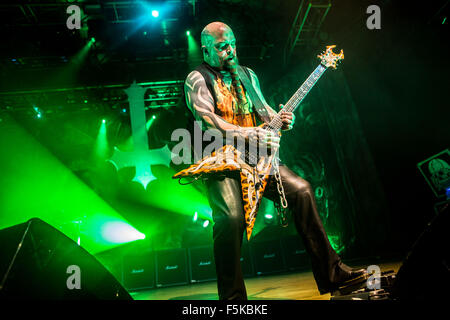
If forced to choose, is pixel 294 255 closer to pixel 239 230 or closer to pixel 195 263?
pixel 195 263

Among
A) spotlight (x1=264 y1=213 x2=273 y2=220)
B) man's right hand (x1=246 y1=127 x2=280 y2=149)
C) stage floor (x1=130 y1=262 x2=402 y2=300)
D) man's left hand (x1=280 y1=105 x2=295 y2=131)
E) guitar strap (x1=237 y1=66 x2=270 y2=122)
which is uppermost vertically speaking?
guitar strap (x1=237 y1=66 x2=270 y2=122)

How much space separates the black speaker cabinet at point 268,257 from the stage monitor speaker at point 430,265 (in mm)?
4969

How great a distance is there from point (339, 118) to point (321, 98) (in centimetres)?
67

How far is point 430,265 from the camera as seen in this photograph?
96cm

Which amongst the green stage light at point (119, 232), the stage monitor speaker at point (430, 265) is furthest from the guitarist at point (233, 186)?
the green stage light at point (119, 232)

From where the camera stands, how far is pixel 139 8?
6.01m

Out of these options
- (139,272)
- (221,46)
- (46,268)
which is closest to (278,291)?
(46,268)

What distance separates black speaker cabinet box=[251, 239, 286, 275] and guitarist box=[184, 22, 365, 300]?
4106 millimetres

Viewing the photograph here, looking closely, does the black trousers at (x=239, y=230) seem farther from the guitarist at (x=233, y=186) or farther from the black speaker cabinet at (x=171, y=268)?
the black speaker cabinet at (x=171, y=268)

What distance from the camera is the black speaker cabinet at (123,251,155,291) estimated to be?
567cm

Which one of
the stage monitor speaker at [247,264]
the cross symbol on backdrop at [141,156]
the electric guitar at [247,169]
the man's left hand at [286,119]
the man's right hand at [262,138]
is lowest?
the stage monitor speaker at [247,264]

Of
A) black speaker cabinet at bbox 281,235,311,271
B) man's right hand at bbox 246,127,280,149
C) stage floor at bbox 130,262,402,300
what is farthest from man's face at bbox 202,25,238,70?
black speaker cabinet at bbox 281,235,311,271

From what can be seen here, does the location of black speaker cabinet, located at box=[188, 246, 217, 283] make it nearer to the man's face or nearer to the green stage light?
the green stage light

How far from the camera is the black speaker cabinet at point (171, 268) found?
5.69m
